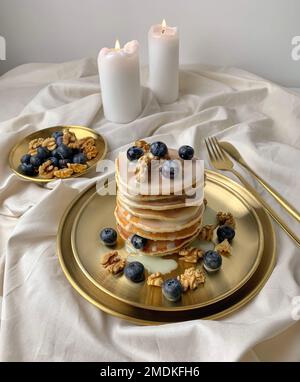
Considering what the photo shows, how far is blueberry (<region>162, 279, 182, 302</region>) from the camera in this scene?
66 cm

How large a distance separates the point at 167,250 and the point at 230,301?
138 mm

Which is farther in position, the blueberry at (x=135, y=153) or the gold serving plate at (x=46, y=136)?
the gold serving plate at (x=46, y=136)

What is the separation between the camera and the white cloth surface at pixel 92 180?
2.03ft

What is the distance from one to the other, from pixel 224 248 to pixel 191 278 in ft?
0.30

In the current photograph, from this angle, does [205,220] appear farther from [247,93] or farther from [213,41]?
[213,41]

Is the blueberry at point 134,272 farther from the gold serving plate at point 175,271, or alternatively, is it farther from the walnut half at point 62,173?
the walnut half at point 62,173

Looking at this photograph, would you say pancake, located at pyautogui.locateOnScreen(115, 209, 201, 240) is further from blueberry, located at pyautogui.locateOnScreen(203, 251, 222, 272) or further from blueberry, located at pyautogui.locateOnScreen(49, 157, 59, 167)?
blueberry, located at pyautogui.locateOnScreen(49, 157, 59, 167)

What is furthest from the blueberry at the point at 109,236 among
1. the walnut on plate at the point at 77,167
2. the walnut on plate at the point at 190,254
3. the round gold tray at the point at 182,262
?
the walnut on plate at the point at 77,167

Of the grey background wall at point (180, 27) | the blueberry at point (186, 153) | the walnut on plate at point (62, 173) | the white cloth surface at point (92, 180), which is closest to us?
the white cloth surface at point (92, 180)

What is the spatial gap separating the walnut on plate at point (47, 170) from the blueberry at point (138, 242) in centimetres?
29

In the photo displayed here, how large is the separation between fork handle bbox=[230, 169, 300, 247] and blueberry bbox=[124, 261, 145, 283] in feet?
0.84

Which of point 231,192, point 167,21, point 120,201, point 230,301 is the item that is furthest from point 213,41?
point 230,301

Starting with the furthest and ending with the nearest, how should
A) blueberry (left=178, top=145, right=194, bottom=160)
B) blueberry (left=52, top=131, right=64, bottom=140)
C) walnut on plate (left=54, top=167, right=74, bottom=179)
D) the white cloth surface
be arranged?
blueberry (left=52, top=131, right=64, bottom=140), walnut on plate (left=54, top=167, right=74, bottom=179), blueberry (left=178, top=145, right=194, bottom=160), the white cloth surface

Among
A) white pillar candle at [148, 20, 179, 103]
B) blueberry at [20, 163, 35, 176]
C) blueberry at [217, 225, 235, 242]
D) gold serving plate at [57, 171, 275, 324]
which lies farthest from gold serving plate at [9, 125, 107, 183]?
blueberry at [217, 225, 235, 242]
